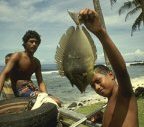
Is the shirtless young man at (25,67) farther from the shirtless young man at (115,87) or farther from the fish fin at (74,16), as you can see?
the fish fin at (74,16)

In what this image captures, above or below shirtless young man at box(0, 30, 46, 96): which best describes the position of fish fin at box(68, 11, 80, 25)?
above

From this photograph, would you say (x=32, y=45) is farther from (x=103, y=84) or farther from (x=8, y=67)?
(x=103, y=84)

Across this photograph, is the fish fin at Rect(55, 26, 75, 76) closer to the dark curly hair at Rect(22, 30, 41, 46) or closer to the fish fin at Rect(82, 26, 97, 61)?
the fish fin at Rect(82, 26, 97, 61)

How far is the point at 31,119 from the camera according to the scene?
18.5 feet

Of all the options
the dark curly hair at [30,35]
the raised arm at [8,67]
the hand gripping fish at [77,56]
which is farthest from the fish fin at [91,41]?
the dark curly hair at [30,35]

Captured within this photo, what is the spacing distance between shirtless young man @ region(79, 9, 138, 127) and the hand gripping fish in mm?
154

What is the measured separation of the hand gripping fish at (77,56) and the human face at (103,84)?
51 cm

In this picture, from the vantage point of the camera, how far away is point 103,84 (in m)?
3.27

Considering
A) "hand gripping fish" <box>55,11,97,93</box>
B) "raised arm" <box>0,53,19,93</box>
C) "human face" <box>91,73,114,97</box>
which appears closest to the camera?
"hand gripping fish" <box>55,11,97,93</box>

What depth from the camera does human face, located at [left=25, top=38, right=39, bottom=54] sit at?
6.53 metres

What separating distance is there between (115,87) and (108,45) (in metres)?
0.74

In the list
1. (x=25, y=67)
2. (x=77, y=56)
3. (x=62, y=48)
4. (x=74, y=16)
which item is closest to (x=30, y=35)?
(x=25, y=67)

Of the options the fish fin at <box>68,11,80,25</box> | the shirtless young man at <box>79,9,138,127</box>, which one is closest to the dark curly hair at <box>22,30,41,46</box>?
the shirtless young man at <box>79,9,138,127</box>

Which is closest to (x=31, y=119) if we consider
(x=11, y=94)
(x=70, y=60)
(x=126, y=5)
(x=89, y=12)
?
(x=11, y=94)
